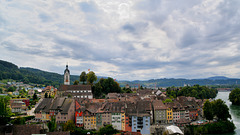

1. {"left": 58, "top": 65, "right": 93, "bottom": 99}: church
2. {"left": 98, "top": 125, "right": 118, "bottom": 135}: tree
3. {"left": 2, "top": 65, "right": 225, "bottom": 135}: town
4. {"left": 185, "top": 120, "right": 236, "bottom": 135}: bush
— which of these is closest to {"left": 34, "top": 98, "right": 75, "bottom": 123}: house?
{"left": 2, "top": 65, "right": 225, "bottom": 135}: town

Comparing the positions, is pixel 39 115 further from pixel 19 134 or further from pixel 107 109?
pixel 19 134

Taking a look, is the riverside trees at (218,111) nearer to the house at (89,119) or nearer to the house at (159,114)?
the house at (159,114)

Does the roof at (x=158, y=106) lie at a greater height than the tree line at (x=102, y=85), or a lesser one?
lesser

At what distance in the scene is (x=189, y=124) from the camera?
43.2m

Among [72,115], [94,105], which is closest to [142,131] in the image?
[94,105]

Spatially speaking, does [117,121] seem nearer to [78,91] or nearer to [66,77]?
[78,91]

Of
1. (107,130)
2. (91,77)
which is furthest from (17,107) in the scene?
(107,130)

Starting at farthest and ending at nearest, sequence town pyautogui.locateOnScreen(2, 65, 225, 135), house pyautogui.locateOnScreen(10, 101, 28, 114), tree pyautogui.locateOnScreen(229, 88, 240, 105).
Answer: tree pyautogui.locateOnScreen(229, 88, 240, 105), house pyautogui.locateOnScreen(10, 101, 28, 114), town pyautogui.locateOnScreen(2, 65, 225, 135)

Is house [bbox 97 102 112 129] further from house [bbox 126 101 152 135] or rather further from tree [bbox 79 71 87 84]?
tree [bbox 79 71 87 84]

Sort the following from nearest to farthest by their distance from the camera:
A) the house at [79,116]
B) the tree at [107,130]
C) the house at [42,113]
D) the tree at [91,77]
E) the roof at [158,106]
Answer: the tree at [107,130], the house at [79,116], the house at [42,113], the roof at [158,106], the tree at [91,77]

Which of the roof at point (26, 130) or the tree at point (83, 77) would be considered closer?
the roof at point (26, 130)

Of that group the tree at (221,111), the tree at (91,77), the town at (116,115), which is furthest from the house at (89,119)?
the tree at (91,77)

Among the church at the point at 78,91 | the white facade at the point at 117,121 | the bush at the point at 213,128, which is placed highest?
the church at the point at 78,91

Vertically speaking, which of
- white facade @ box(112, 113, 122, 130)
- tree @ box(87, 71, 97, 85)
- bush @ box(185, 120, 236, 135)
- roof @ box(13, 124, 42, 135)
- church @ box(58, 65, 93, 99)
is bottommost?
bush @ box(185, 120, 236, 135)
